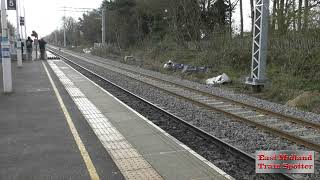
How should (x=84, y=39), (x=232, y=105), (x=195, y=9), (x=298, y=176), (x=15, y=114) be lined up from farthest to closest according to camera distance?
(x=84, y=39) < (x=195, y=9) < (x=232, y=105) < (x=15, y=114) < (x=298, y=176)

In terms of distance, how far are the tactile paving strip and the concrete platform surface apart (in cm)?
14

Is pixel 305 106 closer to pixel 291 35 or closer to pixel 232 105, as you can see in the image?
pixel 232 105

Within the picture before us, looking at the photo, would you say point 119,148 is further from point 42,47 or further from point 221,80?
point 42,47

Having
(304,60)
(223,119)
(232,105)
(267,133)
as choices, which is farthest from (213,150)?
(304,60)

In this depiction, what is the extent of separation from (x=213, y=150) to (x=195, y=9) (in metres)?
29.6

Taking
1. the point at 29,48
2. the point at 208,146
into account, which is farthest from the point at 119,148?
the point at 29,48

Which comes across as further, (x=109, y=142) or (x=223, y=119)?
(x=223, y=119)

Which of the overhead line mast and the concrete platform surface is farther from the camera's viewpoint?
the overhead line mast

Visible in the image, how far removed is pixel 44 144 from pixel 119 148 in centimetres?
148

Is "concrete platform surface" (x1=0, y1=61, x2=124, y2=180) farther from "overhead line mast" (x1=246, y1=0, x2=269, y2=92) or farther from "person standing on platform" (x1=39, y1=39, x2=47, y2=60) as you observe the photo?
"person standing on platform" (x1=39, y1=39, x2=47, y2=60)

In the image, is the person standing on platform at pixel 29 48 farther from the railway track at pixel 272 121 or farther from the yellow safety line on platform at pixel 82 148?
the yellow safety line on platform at pixel 82 148

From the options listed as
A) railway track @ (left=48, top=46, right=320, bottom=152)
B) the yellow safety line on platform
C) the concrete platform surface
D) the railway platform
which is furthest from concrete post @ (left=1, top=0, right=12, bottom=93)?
railway track @ (left=48, top=46, right=320, bottom=152)

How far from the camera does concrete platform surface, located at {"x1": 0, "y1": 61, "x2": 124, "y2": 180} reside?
6402 mm

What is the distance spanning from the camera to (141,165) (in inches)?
267
